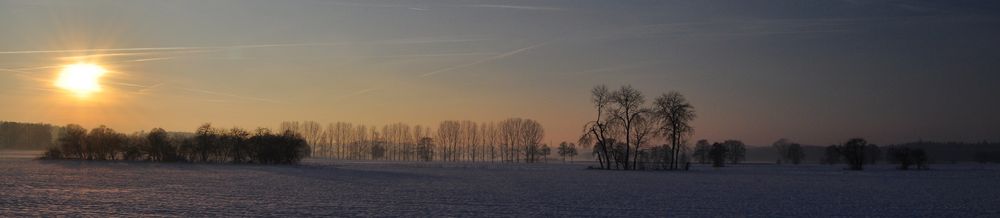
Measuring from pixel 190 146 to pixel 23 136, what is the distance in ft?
473

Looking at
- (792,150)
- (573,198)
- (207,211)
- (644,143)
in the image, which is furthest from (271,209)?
(792,150)

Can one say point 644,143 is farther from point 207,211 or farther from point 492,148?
point 492,148

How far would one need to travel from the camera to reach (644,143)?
6681 centimetres

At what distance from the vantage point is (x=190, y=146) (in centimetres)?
7394

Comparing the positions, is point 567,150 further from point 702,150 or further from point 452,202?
point 452,202

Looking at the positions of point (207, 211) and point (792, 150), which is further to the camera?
point (792, 150)

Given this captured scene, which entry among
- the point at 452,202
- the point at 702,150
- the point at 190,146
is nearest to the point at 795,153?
the point at 702,150

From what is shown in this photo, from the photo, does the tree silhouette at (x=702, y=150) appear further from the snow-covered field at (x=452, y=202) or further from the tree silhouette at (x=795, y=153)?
the snow-covered field at (x=452, y=202)

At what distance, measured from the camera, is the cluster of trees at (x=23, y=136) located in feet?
A: 584

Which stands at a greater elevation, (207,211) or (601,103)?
(601,103)

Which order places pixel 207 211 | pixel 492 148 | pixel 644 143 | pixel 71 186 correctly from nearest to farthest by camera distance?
pixel 207 211, pixel 71 186, pixel 644 143, pixel 492 148

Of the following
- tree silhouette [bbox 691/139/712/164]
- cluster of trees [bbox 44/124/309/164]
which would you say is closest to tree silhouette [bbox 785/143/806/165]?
tree silhouette [bbox 691/139/712/164]

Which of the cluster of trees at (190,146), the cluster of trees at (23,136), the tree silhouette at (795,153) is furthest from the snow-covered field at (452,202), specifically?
the cluster of trees at (23,136)

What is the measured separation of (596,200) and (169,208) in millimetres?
13561
